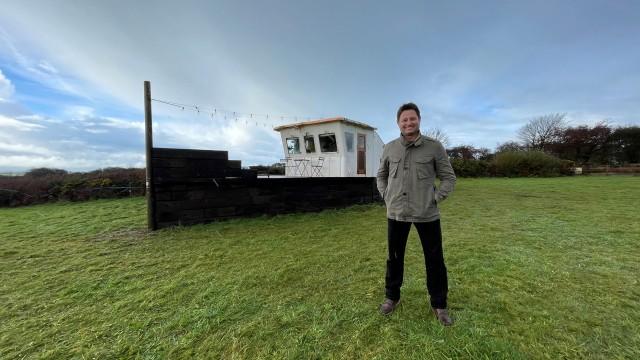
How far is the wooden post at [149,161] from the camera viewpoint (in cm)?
496

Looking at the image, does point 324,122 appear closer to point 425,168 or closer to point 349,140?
point 349,140

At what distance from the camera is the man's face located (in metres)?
2.03

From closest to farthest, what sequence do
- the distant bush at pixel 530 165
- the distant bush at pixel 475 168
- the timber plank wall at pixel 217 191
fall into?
the timber plank wall at pixel 217 191 → the distant bush at pixel 530 165 → the distant bush at pixel 475 168

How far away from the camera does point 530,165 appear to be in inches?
860

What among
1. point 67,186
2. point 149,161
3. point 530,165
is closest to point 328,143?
point 149,161

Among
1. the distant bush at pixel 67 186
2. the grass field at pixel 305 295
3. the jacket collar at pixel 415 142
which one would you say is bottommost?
the grass field at pixel 305 295

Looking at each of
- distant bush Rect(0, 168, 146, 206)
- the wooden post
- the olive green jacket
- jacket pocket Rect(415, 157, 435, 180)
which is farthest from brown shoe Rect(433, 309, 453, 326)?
distant bush Rect(0, 168, 146, 206)

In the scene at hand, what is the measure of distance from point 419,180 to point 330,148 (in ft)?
20.9

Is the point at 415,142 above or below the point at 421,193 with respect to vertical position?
above

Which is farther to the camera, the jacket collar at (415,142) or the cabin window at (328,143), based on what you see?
the cabin window at (328,143)

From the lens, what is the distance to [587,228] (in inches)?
190

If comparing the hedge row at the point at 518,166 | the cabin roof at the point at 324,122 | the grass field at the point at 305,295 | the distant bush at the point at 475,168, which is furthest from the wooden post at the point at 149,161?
the distant bush at the point at 475,168

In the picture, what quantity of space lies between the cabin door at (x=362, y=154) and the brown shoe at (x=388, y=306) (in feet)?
21.6

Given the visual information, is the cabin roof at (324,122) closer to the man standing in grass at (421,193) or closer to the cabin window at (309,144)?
the cabin window at (309,144)
